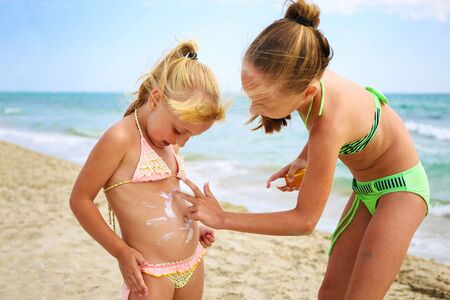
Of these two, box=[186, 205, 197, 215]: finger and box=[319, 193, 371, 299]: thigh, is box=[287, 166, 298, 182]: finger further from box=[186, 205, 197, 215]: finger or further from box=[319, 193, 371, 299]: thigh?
box=[186, 205, 197, 215]: finger

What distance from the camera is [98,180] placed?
2152 mm

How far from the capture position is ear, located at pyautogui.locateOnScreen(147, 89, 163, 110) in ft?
7.41

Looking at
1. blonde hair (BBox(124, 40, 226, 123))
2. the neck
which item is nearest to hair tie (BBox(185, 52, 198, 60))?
blonde hair (BBox(124, 40, 226, 123))

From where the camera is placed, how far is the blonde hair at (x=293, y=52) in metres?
2.04

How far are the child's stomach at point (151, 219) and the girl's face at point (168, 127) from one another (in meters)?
0.20

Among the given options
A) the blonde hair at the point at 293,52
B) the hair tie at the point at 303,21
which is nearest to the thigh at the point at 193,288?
the blonde hair at the point at 293,52

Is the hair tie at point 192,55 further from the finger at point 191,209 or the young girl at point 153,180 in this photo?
the finger at point 191,209

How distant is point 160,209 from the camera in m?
2.30

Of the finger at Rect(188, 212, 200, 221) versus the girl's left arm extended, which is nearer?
Result: the girl's left arm extended

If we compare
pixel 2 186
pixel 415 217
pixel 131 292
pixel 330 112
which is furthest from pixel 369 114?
pixel 2 186

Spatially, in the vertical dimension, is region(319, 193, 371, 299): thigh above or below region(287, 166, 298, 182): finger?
below

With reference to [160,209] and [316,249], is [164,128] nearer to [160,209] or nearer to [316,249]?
[160,209]

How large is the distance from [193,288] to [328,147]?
2.95ft

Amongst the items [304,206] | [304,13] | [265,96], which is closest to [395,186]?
[304,206]
